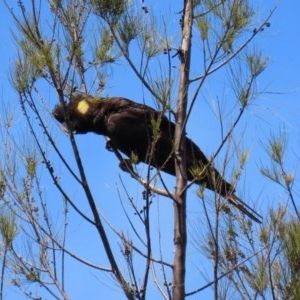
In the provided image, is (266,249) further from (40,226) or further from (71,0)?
(71,0)

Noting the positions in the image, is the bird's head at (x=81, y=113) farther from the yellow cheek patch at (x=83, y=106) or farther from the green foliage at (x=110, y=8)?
the green foliage at (x=110, y=8)

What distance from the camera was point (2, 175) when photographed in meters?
3.88

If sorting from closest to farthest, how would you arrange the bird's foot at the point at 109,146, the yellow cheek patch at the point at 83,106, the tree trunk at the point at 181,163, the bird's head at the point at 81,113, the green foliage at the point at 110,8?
the tree trunk at the point at 181,163 → the green foliage at the point at 110,8 → the bird's head at the point at 81,113 → the yellow cheek patch at the point at 83,106 → the bird's foot at the point at 109,146

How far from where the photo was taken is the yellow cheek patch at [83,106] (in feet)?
14.3

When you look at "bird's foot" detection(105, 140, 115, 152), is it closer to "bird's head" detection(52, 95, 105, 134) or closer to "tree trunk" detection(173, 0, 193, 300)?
"bird's head" detection(52, 95, 105, 134)

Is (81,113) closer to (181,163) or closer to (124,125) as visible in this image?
(124,125)

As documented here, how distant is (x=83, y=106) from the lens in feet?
14.8

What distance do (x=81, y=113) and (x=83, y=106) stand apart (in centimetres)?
Result: 17

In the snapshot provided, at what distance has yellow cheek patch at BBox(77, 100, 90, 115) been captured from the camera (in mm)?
4363

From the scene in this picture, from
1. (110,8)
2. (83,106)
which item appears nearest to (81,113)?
(83,106)

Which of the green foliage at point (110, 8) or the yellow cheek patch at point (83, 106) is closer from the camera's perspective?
the green foliage at point (110, 8)

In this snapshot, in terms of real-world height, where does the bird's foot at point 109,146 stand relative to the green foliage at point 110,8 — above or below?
above

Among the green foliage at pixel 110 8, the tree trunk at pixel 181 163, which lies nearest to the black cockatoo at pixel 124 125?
the tree trunk at pixel 181 163

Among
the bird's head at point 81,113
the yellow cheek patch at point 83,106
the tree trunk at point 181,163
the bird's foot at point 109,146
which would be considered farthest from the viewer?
the bird's foot at point 109,146
